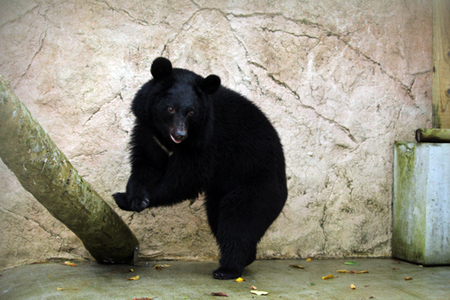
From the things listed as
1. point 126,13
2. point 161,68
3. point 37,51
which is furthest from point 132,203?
point 126,13

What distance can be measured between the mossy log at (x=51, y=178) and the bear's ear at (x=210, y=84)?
45.2 inches

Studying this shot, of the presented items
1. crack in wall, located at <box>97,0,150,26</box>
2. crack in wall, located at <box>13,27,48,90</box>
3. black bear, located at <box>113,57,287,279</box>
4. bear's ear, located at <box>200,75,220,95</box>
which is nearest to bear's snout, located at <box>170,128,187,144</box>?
black bear, located at <box>113,57,287,279</box>

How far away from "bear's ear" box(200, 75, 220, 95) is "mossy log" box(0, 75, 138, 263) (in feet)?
3.77

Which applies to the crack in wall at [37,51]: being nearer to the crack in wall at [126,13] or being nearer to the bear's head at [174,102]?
the crack in wall at [126,13]

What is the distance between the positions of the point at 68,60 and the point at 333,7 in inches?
109

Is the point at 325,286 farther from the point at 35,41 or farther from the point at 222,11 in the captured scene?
the point at 35,41

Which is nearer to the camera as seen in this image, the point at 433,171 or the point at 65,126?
the point at 65,126

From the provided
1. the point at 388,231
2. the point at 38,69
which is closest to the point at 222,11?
the point at 38,69

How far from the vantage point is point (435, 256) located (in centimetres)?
407

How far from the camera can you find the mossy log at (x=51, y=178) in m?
2.00

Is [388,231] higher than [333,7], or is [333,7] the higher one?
[333,7]

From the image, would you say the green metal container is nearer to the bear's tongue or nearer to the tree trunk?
the tree trunk

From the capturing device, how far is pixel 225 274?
3.25 meters

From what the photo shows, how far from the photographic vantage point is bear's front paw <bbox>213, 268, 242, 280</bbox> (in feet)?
10.6
